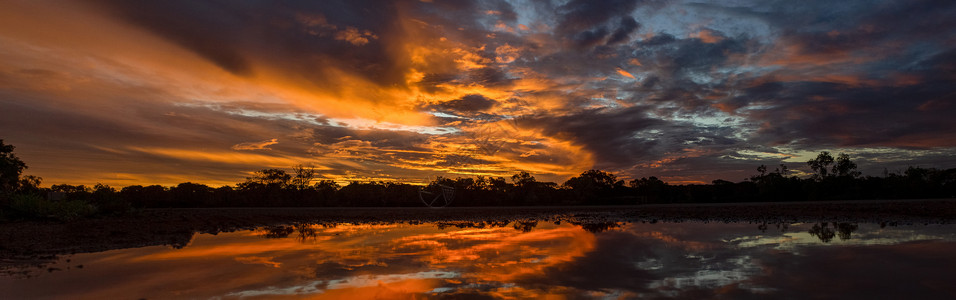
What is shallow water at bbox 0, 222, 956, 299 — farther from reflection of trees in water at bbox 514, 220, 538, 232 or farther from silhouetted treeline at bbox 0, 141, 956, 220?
silhouetted treeline at bbox 0, 141, 956, 220

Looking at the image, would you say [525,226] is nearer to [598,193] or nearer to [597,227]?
[597,227]

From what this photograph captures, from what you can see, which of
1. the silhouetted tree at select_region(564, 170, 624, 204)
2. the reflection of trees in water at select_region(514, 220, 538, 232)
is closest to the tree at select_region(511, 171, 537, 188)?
the silhouetted tree at select_region(564, 170, 624, 204)

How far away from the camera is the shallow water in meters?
8.71

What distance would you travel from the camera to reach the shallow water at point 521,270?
8711 millimetres

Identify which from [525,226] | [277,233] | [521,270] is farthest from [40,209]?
[521,270]

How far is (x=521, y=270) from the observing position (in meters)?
11.1

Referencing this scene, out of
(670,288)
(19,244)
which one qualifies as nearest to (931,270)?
(670,288)

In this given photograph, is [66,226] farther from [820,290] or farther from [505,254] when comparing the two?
[820,290]

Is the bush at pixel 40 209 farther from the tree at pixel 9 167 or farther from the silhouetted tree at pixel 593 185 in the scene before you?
the silhouetted tree at pixel 593 185

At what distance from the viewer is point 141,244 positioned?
16906 millimetres

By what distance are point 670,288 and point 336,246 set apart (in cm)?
1219

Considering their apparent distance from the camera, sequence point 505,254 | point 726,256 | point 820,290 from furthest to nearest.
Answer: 1. point 505,254
2. point 726,256
3. point 820,290

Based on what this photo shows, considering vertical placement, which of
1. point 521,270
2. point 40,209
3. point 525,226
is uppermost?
point 40,209

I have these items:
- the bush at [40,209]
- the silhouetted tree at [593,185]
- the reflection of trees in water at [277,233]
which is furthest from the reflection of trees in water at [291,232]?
the silhouetted tree at [593,185]
